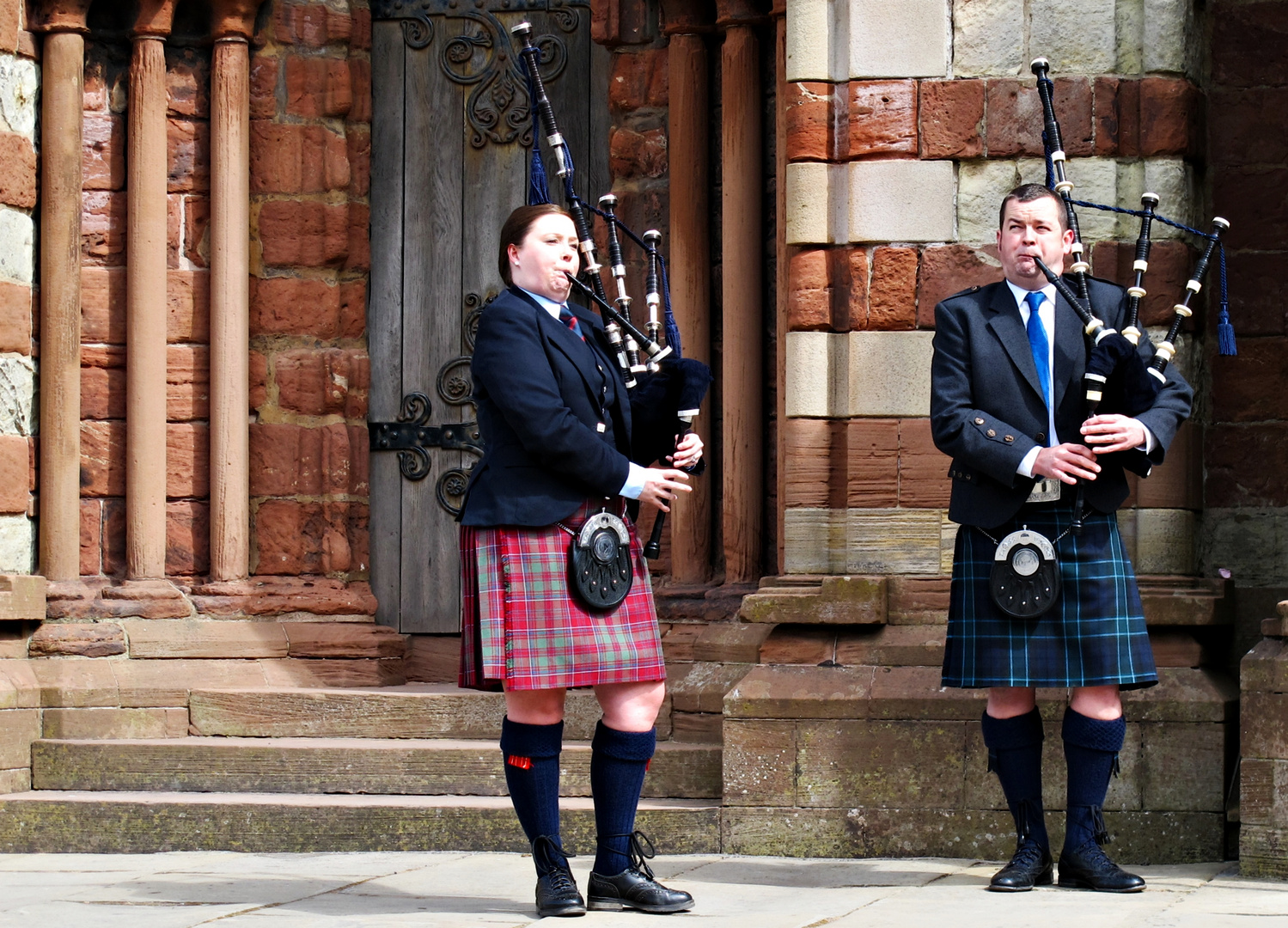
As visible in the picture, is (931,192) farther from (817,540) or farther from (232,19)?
(232,19)

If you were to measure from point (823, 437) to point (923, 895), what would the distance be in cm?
164

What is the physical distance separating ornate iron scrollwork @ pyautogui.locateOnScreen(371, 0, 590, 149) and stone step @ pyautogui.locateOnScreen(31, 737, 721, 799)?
249cm

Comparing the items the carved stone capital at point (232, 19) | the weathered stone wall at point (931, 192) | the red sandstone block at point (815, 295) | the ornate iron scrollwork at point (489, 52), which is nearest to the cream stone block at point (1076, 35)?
the weathered stone wall at point (931, 192)

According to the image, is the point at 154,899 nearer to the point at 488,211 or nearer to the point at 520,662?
the point at 520,662

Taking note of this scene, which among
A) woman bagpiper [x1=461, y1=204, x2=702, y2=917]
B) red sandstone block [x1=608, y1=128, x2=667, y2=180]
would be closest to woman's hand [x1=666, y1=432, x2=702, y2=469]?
woman bagpiper [x1=461, y1=204, x2=702, y2=917]

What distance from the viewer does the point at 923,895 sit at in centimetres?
460

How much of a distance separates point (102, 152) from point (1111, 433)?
417cm

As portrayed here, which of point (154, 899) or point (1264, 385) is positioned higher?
point (1264, 385)

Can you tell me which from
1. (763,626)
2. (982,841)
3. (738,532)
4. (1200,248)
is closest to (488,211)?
(738,532)

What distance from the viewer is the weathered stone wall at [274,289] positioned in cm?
690

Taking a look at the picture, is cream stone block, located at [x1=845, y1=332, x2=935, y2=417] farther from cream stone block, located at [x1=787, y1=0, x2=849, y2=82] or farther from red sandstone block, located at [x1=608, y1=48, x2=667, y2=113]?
red sandstone block, located at [x1=608, y1=48, x2=667, y2=113]

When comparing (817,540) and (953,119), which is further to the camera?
(817,540)

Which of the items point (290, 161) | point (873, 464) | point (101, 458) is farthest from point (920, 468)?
point (101, 458)

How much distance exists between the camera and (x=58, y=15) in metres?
6.74
